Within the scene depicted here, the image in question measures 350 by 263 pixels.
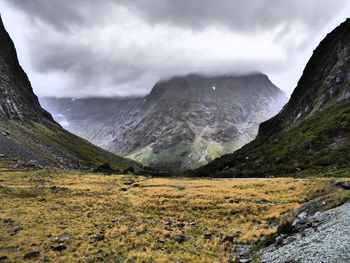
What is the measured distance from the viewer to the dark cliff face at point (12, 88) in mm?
133525

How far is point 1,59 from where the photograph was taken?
6353 inches

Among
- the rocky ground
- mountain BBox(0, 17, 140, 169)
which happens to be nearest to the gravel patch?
the rocky ground

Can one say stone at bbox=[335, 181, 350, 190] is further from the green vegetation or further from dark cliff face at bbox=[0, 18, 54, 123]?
dark cliff face at bbox=[0, 18, 54, 123]

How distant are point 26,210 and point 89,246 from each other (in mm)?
15452

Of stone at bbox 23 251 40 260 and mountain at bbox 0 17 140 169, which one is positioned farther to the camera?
mountain at bbox 0 17 140 169

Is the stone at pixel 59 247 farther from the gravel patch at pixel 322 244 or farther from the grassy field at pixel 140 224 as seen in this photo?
the gravel patch at pixel 322 244

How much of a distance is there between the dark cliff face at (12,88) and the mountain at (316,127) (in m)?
125

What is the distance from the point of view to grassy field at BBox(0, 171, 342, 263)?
15945 mm

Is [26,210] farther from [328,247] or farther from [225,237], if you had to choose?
[328,247]

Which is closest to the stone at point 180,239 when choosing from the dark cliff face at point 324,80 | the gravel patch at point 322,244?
the gravel patch at point 322,244

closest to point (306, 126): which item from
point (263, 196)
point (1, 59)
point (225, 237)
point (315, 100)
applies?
point (315, 100)

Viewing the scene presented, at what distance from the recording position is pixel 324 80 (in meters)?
122

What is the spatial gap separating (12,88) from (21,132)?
2310 inches

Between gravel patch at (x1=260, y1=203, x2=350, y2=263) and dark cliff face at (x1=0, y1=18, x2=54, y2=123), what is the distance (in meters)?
141
